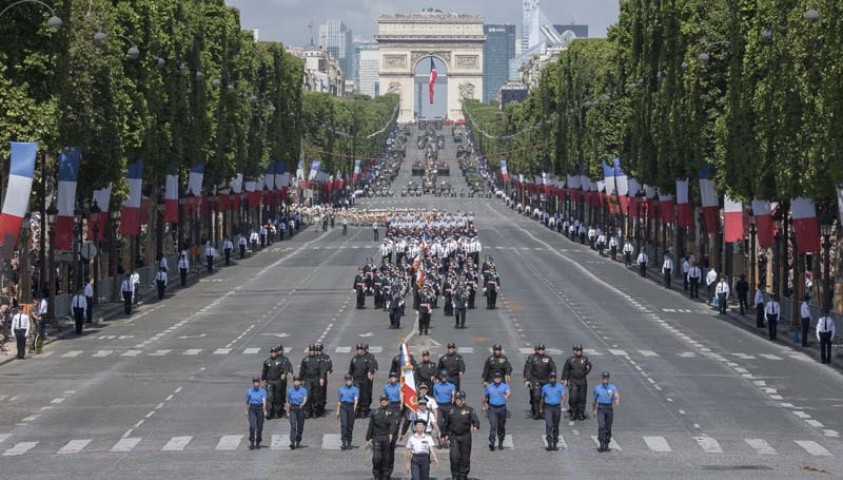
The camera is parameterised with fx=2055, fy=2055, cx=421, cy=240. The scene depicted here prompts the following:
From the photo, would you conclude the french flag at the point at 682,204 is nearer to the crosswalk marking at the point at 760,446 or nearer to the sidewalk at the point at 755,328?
the sidewalk at the point at 755,328

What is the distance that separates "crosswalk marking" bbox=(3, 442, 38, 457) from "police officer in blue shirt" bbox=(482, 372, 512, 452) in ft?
28.0

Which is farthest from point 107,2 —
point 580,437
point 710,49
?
point 580,437

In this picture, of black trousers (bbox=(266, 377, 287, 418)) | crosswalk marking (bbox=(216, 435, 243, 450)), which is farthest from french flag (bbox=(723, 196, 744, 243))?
crosswalk marking (bbox=(216, 435, 243, 450))

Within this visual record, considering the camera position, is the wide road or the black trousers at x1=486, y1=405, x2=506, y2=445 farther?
the black trousers at x1=486, y1=405, x2=506, y2=445

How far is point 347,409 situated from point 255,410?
1.70 metres

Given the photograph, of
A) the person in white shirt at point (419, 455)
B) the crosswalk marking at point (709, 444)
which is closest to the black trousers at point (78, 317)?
the crosswalk marking at point (709, 444)

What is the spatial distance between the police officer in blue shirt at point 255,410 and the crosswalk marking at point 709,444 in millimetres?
8139

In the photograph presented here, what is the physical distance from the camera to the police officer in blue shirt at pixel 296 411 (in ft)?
123

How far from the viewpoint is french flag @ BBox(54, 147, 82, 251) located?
229 ft

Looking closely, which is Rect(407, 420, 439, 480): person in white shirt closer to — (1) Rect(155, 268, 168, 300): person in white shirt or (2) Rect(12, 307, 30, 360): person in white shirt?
(2) Rect(12, 307, 30, 360): person in white shirt

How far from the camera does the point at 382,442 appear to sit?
108 ft

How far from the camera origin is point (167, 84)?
9806cm

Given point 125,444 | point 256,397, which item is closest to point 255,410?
point 256,397

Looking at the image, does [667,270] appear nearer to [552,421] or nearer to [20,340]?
[20,340]
